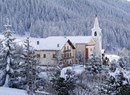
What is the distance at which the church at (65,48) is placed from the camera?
2660 inches

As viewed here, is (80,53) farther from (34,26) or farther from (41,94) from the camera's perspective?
(34,26)

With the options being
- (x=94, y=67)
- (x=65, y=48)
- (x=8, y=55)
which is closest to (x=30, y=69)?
(x=8, y=55)

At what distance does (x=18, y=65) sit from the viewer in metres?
37.8

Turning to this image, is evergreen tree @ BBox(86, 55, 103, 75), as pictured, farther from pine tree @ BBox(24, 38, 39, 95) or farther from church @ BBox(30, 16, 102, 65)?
pine tree @ BBox(24, 38, 39, 95)

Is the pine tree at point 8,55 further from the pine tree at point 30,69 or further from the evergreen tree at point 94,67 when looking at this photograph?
the evergreen tree at point 94,67

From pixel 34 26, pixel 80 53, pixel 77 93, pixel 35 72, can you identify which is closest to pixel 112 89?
pixel 77 93

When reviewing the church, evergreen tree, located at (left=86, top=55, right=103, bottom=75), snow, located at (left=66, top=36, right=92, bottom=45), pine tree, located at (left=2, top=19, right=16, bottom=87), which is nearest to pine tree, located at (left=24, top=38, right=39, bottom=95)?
pine tree, located at (left=2, top=19, right=16, bottom=87)

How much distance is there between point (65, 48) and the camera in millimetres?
69375

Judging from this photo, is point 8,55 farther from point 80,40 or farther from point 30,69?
point 80,40

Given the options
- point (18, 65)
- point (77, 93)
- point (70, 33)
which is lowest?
point (77, 93)

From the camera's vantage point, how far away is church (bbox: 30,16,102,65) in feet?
222

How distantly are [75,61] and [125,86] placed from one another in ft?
155

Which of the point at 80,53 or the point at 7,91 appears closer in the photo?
the point at 7,91

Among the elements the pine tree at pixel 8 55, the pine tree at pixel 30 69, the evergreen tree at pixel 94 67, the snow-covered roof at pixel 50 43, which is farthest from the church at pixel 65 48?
the pine tree at pixel 8 55
